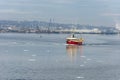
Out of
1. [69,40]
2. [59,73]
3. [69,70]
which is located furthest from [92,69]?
[69,40]

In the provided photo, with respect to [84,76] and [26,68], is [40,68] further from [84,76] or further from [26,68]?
[84,76]

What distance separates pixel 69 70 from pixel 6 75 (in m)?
6.83

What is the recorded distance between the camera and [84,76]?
108 feet

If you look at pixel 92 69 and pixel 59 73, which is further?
pixel 92 69

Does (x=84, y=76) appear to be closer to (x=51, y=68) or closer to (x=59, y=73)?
(x=59, y=73)

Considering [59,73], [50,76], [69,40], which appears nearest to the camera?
[50,76]

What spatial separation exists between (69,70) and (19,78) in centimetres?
748

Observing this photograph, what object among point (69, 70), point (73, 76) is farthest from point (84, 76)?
A: point (69, 70)

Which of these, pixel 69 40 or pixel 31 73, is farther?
pixel 69 40

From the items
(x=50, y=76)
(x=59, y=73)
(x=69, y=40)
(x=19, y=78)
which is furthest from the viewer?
(x=69, y=40)

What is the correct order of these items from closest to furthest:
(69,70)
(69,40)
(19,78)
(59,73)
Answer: (19,78)
(59,73)
(69,70)
(69,40)

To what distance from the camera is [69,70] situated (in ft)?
120

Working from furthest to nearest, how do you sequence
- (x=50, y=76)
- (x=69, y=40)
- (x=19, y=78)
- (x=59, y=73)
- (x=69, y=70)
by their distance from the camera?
(x=69, y=40) → (x=69, y=70) → (x=59, y=73) → (x=50, y=76) → (x=19, y=78)

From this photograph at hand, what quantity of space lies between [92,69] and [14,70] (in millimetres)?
7194
